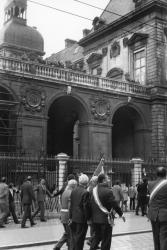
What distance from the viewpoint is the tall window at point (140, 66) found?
3127 centimetres

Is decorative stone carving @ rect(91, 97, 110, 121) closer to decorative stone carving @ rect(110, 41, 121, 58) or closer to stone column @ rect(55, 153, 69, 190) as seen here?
decorative stone carving @ rect(110, 41, 121, 58)

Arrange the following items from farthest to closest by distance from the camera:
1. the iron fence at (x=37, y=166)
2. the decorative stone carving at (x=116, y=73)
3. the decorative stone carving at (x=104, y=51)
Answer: the decorative stone carving at (x=104, y=51)
the decorative stone carving at (x=116, y=73)
the iron fence at (x=37, y=166)

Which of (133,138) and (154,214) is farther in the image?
(133,138)

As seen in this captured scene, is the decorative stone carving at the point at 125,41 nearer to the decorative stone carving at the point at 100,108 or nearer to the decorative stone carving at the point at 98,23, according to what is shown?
the decorative stone carving at the point at 98,23

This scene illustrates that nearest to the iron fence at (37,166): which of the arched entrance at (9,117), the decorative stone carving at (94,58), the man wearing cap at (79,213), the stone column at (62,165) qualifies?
the stone column at (62,165)

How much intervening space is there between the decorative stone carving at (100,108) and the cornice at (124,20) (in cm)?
638

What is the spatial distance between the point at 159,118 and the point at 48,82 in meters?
9.51

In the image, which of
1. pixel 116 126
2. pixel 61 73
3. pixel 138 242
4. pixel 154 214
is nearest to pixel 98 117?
pixel 61 73

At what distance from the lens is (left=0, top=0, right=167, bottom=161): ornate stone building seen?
77.8ft

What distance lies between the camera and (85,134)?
88.7ft

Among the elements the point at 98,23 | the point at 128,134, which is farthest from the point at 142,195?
the point at 98,23

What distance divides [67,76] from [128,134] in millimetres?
9006

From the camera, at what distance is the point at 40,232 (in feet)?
39.4

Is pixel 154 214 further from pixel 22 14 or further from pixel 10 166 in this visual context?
→ pixel 22 14
